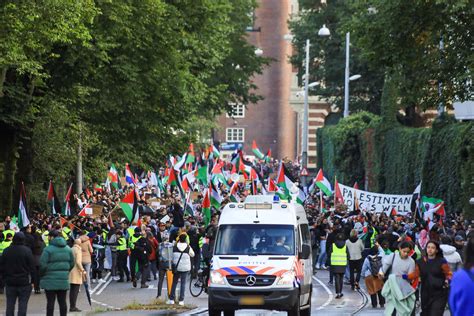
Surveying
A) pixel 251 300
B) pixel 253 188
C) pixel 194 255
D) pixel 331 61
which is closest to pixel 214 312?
pixel 251 300

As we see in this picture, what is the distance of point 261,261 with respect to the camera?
880 inches

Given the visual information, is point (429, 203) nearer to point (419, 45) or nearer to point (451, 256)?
point (419, 45)

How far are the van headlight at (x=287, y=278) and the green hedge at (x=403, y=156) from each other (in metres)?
17.1

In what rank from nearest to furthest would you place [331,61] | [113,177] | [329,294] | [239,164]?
[329,294], [113,177], [239,164], [331,61]

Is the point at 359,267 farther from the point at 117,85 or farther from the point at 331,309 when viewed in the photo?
the point at 117,85

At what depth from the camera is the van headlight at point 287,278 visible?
22.0 metres

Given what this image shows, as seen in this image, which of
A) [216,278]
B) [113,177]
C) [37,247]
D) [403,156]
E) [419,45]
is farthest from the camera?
[113,177]

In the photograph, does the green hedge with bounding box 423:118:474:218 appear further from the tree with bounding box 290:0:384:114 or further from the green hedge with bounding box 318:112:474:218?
the tree with bounding box 290:0:384:114

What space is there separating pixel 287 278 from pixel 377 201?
20.6 meters

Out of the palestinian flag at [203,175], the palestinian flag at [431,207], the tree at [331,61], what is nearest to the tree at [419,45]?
the palestinian flag at [431,207]

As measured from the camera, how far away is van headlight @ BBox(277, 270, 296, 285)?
72.3 ft

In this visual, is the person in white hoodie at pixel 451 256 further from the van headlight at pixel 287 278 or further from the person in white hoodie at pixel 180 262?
the person in white hoodie at pixel 180 262

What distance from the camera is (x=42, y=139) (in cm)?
4738

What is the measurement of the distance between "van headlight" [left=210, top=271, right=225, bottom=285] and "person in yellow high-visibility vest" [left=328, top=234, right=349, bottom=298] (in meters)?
8.02
